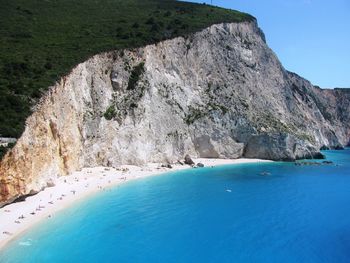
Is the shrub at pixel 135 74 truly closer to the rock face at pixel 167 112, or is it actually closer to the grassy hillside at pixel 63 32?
the rock face at pixel 167 112

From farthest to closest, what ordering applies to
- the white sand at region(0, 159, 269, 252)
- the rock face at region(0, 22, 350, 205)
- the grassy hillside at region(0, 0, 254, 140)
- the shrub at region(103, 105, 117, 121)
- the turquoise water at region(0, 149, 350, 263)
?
the shrub at region(103, 105, 117, 121) < the grassy hillside at region(0, 0, 254, 140) < the rock face at region(0, 22, 350, 205) < the white sand at region(0, 159, 269, 252) < the turquoise water at region(0, 149, 350, 263)

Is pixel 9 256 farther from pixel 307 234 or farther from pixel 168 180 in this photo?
pixel 168 180

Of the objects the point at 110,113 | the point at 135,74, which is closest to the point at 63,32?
the point at 135,74

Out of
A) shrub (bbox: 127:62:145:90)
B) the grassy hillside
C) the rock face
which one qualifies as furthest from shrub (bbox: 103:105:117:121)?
the grassy hillside

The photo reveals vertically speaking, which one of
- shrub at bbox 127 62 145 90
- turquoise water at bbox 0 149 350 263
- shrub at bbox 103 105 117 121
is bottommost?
turquoise water at bbox 0 149 350 263

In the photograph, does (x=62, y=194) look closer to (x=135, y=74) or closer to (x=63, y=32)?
(x=135, y=74)

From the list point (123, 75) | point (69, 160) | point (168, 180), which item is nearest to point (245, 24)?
point (123, 75)

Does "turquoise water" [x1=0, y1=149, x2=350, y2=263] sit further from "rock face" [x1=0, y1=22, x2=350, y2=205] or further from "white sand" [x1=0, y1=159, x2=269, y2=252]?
"rock face" [x1=0, y1=22, x2=350, y2=205]
